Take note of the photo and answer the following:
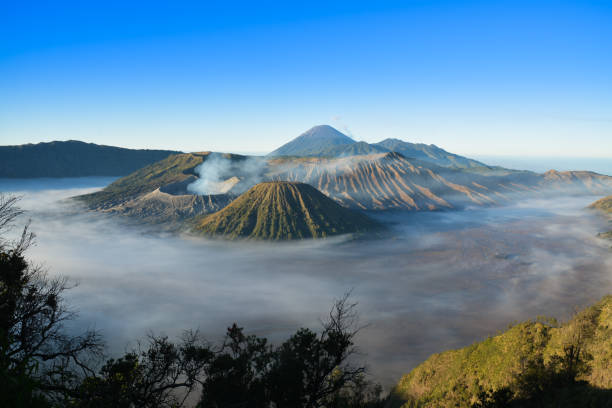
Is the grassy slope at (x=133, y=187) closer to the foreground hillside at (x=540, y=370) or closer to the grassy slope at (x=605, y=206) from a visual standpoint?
the foreground hillside at (x=540, y=370)

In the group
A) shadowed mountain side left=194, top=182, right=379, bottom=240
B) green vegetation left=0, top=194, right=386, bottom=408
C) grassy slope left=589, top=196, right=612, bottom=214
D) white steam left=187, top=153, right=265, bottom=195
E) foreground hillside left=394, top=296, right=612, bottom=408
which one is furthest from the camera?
grassy slope left=589, top=196, right=612, bottom=214

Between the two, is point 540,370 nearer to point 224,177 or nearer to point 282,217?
point 282,217

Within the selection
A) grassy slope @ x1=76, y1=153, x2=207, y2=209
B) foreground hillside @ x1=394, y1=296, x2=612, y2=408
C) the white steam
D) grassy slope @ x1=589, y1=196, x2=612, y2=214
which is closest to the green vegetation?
foreground hillside @ x1=394, y1=296, x2=612, y2=408

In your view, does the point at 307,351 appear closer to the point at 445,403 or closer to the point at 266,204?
the point at 445,403

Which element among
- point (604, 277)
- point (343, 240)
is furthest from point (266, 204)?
point (604, 277)

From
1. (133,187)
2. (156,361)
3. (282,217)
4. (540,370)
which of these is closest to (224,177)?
(133,187)

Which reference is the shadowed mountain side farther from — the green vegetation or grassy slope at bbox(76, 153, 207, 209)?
the green vegetation
